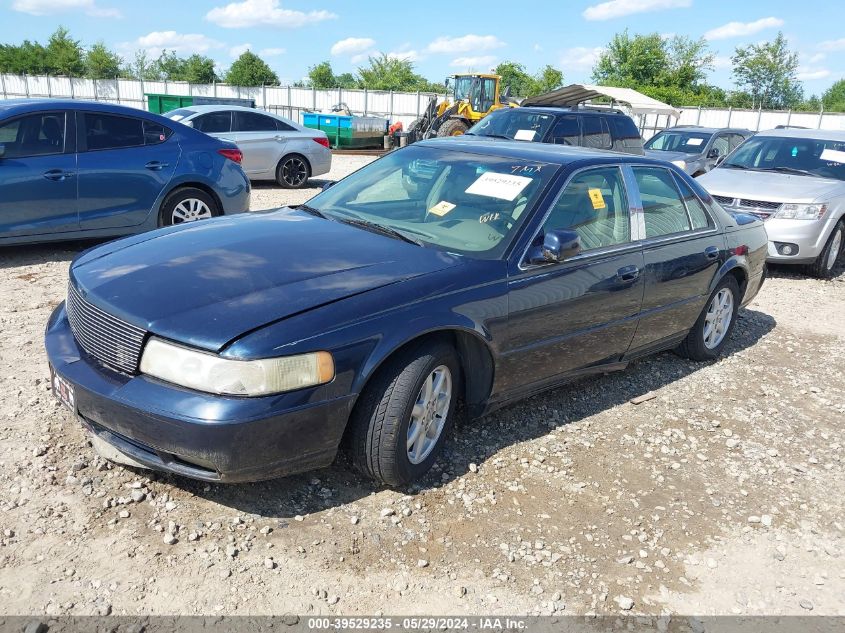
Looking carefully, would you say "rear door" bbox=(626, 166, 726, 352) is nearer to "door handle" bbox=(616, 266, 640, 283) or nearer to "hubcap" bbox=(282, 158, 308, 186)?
"door handle" bbox=(616, 266, 640, 283)

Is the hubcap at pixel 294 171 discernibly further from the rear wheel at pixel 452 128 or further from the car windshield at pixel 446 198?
the car windshield at pixel 446 198

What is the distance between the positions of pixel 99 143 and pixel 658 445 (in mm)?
5795

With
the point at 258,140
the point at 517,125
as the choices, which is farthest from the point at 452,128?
the point at 517,125

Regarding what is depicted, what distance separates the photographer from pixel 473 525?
3.14m

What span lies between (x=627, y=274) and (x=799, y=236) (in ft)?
16.8

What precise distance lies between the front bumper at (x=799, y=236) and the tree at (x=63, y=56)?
60.1 metres

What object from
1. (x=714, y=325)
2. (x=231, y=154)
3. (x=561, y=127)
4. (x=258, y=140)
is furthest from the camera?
(x=258, y=140)

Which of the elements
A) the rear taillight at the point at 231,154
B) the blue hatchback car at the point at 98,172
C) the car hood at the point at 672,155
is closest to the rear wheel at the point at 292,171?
the rear taillight at the point at 231,154

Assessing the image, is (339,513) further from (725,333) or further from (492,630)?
(725,333)

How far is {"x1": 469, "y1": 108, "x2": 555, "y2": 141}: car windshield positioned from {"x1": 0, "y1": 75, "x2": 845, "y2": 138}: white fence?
21.4m

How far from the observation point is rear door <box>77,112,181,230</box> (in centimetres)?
662

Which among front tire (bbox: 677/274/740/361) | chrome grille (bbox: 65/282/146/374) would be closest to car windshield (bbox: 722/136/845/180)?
front tire (bbox: 677/274/740/361)

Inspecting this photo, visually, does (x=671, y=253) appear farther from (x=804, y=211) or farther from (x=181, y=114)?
(x=181, y=114)

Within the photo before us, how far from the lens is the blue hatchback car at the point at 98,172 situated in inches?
248
